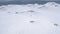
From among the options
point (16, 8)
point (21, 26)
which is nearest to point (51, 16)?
point (21, 26)

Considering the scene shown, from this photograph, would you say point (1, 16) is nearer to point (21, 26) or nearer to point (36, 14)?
point (21, 26)

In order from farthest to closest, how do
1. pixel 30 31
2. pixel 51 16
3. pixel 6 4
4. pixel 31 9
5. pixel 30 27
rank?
pixel 6 4 → pixel 31 9 → pixel 51 16 → pixel 30 27 → pixel 30 31

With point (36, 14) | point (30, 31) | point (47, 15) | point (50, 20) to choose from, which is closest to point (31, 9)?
point (36, 14)

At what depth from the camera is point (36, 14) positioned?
1.97m

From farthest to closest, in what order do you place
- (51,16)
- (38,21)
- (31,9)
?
(31,9) → (51,16) → (38,21)

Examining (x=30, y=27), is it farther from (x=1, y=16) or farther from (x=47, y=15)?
(x=1, y=16)

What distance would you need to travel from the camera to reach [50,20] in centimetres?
172

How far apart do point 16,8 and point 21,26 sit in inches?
34.9

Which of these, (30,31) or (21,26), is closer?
(30,31)

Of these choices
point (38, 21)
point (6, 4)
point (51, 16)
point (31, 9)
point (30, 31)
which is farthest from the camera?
→ point (6, 4)

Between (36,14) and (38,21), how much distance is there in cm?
31

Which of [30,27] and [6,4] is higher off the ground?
[6,4]

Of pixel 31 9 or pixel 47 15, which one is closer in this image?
pixel 47 15

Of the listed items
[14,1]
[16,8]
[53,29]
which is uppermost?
[14,1]
